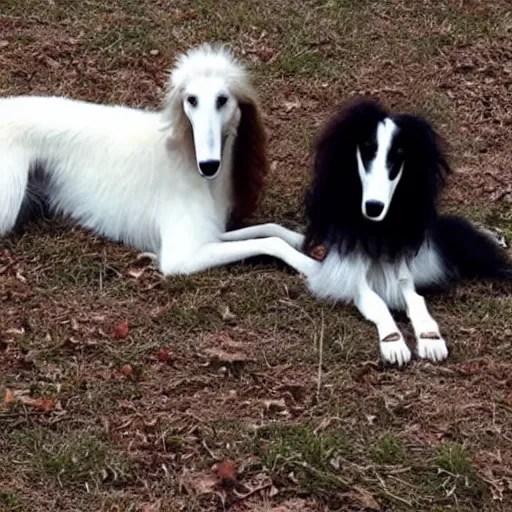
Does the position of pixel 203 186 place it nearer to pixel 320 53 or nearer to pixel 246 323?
pixel 246 323

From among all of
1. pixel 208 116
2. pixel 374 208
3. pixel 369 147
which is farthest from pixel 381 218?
pixel 208 116

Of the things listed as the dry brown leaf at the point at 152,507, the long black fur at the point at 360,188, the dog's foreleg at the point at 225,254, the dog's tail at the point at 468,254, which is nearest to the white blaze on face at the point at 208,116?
the dog's foreleg at the point at 225,254

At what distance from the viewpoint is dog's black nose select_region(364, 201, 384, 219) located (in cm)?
461

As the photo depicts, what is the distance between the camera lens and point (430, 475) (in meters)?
3.79

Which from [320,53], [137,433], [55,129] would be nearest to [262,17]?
[320,53]

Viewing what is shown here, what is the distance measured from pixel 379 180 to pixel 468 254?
0.80 meters

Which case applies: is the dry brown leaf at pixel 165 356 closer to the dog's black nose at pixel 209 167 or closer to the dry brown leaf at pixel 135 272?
the dry brown leaf at pixel 135 272

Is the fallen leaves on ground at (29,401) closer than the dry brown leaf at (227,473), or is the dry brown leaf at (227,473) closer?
the dry brown leaf at (227,473)

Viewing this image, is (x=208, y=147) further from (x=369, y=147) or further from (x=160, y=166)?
(x=369, y=147)

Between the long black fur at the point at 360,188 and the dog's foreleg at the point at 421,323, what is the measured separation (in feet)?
0.38

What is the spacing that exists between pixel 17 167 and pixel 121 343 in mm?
1525

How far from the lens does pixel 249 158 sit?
5574 millimetres

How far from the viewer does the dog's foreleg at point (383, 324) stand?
4.47 m

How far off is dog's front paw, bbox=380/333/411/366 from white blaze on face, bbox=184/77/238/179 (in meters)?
1.24
